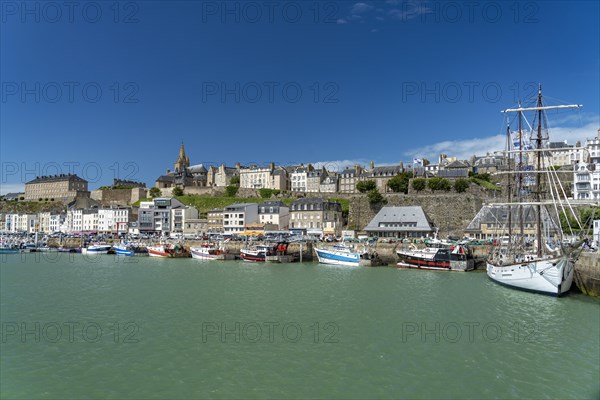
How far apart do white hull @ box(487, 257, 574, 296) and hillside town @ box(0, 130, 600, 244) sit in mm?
20312

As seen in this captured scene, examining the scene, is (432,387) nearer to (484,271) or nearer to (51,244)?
(484,271)

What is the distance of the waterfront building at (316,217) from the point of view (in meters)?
55.6

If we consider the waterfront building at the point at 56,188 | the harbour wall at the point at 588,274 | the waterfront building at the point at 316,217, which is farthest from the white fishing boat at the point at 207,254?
the waterfront building at the point at 56,188

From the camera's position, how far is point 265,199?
72250mm

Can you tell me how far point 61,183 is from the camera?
311ft

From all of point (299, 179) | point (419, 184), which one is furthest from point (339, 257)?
point (299, 179)

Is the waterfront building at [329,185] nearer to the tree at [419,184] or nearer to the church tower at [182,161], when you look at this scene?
the tree at [419,184]

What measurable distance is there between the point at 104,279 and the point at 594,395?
26074mm

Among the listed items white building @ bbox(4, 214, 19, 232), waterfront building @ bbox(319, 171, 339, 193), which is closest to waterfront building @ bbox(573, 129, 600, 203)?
waterfront building @ bbox(319, 171, 339, 193)

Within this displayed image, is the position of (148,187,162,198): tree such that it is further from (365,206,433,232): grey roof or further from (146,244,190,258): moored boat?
(365,206,433,232): grey roof

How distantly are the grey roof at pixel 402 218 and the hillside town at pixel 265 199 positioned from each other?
11cm

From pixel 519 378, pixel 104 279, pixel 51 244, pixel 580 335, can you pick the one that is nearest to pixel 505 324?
pixel 580 335

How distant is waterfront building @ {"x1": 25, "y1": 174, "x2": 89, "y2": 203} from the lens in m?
93.0

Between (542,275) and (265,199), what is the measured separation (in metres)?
54.3
